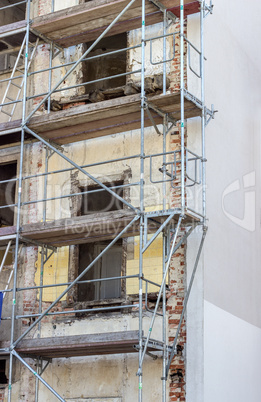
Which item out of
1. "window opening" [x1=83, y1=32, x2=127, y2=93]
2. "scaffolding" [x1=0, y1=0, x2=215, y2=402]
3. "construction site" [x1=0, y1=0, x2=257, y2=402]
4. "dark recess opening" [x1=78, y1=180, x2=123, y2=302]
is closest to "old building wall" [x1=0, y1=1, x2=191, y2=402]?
"construction site" [x1=0, y1=0, x2=257, y2=402]

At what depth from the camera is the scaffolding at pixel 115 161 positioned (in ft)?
41.0

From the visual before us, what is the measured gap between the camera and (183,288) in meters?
12.9

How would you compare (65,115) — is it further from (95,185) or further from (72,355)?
(72,355)

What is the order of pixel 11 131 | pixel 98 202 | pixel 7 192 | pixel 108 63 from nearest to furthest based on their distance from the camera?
pixel 11 131, pixel 98 202, pixel 7 192, pixel 108 63

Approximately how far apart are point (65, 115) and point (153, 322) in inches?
146

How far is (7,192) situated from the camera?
17000 mm

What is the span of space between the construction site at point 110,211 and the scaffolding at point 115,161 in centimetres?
3

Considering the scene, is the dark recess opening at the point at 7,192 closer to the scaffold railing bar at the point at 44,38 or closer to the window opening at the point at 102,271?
the window opening at the point at 102,271

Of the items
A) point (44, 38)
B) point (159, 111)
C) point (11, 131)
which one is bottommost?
point (159, 111)

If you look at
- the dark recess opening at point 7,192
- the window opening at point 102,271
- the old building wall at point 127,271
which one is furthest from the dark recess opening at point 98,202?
the dark recess opening at point 7,192

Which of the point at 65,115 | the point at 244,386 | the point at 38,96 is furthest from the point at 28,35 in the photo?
the point at 244,386

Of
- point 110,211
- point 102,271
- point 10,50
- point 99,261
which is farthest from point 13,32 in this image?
point 102,271

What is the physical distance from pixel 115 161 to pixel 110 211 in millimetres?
860

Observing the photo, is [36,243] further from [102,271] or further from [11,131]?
[102,271]
